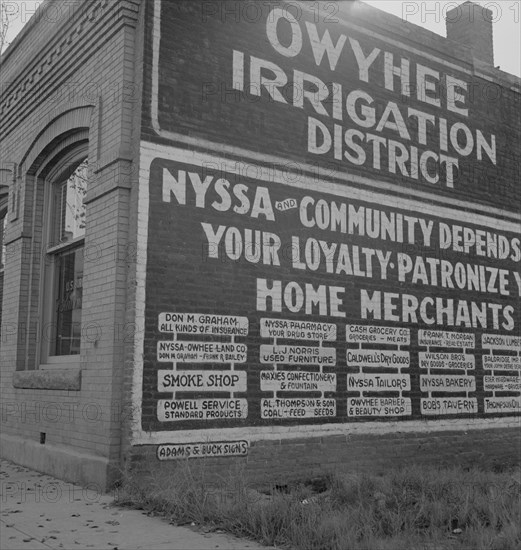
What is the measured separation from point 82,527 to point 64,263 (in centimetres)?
504

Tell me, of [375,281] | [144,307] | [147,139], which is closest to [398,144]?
[375,281]

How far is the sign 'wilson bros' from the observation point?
29.7 ft

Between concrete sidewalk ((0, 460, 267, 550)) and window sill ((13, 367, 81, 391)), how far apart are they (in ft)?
4.49

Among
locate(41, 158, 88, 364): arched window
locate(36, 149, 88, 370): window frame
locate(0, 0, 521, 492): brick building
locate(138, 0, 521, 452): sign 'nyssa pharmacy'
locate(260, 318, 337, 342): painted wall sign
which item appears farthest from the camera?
locate(36, 149, 88, 370): window frame

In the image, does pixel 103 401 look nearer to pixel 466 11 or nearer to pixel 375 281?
pixel 375 281

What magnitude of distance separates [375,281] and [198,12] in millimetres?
4461

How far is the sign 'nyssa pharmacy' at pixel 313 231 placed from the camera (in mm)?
8641

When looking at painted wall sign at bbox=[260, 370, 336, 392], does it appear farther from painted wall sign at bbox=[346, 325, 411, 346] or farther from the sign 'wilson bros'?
the sign 'wilson bros'

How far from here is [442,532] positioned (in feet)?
19.3

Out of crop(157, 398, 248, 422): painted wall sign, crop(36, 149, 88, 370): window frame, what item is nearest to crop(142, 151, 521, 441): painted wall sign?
crop(157, 398, 248, 422): painted wall sign

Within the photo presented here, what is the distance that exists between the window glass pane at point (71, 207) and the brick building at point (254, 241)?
47mm

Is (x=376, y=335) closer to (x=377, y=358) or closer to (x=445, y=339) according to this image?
(x=377, y=358)

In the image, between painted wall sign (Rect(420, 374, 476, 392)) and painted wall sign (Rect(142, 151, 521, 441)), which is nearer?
painted wall sign (Rect(142, 151, 521, 441))

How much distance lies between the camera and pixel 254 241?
30.6ft
